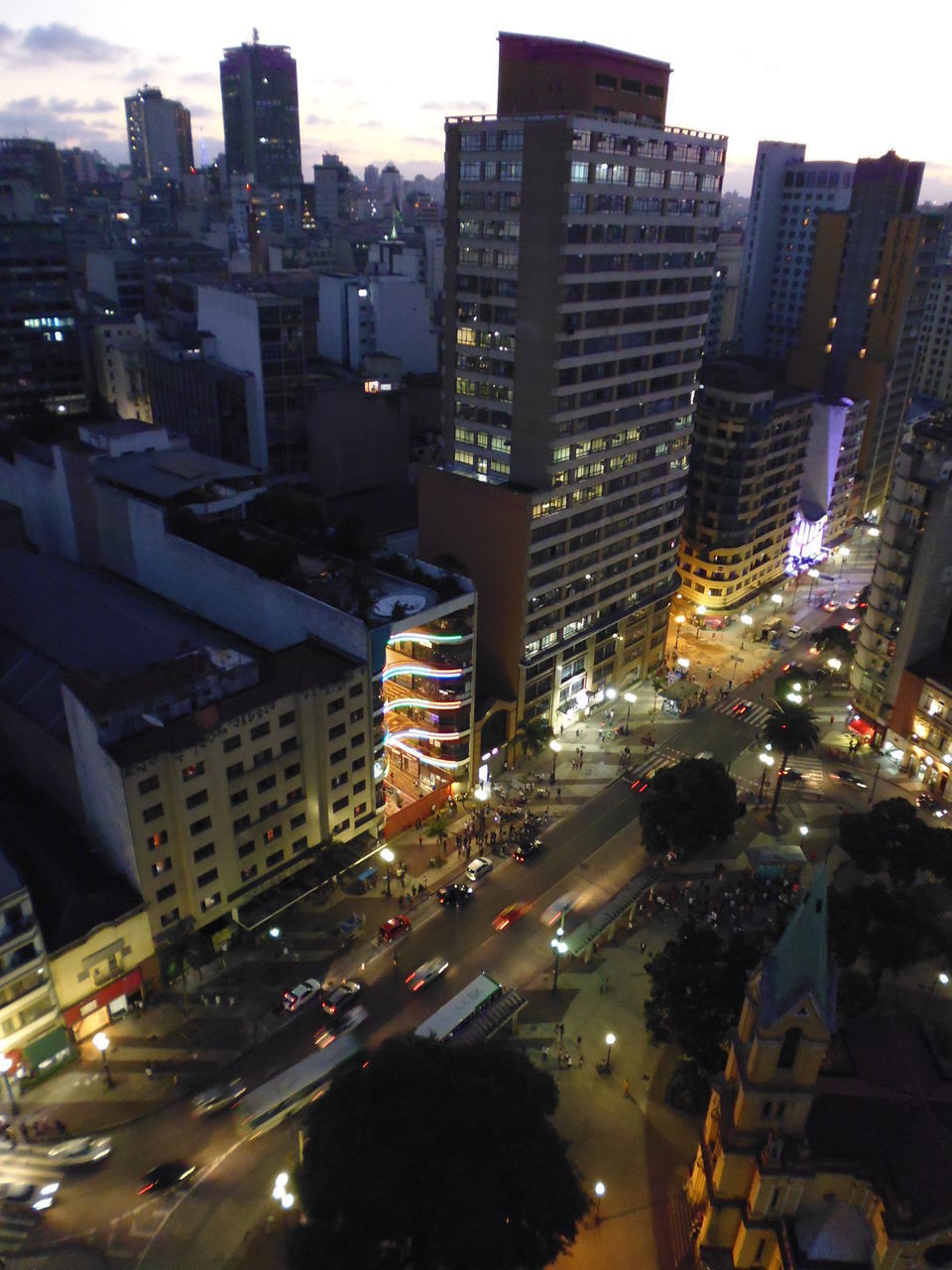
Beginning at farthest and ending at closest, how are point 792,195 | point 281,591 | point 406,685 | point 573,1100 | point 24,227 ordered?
1. point 792,195
2. point 24,227
3. point 406,685
4. point 281,591
5. point 573,1100

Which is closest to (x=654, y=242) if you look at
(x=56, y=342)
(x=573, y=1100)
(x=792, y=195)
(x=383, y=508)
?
(x=383, y=508)

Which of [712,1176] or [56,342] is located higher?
[56,342]

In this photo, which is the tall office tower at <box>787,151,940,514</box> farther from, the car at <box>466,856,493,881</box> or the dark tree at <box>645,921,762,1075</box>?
the dark tree at <box>645,921,762,1075</box>

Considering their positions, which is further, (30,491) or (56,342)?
(56,342)

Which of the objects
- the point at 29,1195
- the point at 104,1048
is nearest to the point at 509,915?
the point at 104,1048

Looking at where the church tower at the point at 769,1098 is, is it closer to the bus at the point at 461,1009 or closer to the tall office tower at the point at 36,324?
the bus at the point at 461,1009

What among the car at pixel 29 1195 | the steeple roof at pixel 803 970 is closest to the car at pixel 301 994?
the car at pixel 29 1195

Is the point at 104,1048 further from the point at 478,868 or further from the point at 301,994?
the point at 478,868

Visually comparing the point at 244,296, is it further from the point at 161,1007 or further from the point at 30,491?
the point at 161,1007
